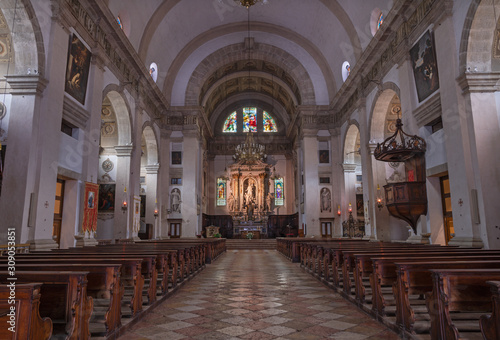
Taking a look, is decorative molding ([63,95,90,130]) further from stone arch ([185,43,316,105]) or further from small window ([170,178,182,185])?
stone arch ([185,43,316,105])

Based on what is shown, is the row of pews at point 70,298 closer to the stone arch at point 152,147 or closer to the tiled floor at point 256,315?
the tiled floor at point 256,315

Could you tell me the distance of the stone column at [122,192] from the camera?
13.7m

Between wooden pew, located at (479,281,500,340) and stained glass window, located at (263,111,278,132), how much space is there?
28862mm

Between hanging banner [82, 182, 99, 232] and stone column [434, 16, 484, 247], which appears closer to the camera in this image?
stone column [434, 16, 484, 247]

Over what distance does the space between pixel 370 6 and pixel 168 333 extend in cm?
1429

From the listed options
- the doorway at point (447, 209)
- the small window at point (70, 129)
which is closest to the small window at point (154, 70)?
the small window at point (70, 129)

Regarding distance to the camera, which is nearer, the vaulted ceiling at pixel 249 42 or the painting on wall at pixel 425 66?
the painting on wall at pixel 425 66

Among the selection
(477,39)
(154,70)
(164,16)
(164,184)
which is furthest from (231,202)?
(477,39)

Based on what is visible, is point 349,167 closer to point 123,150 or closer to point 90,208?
point 123,150

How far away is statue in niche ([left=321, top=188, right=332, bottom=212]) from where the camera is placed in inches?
805

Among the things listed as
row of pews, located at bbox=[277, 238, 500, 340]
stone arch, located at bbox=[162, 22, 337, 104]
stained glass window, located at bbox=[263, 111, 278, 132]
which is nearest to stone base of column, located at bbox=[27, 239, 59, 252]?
row of pews, located at bbox=[277, 238, 500, 340]

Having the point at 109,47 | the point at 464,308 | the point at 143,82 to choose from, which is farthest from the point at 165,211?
the point at 464,308

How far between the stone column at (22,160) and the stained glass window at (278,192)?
22.0 metres

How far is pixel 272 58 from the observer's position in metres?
22.0
